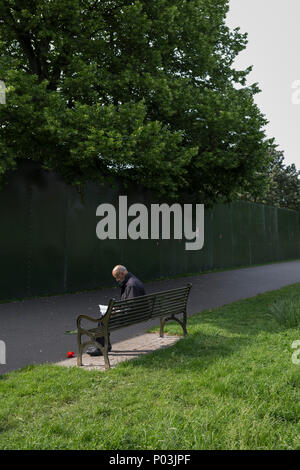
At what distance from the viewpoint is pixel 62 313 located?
1005 centimetres

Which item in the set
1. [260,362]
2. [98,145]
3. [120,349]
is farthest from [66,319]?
[260,362]

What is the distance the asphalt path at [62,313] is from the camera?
6668mm

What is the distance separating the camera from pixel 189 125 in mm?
13891

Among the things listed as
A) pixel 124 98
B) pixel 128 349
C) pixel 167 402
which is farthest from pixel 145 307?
pixel 124 98

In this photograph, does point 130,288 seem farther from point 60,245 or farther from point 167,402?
point 60,245

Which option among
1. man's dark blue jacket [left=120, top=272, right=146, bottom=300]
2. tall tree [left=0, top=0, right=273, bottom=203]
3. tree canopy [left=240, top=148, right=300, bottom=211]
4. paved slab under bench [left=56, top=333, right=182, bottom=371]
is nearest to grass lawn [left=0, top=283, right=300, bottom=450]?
paved slab under bench [left=56, top=333, right=182, bottom=371]

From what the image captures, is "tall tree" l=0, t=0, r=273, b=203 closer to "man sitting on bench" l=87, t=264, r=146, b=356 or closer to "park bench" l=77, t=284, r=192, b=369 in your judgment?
"man sitting on bench" l=87, t=264, r=146, b=356

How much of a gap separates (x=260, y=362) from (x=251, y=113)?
10.3 meters

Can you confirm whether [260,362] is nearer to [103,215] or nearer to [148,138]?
[148,138]

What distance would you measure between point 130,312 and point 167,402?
208 centimetres

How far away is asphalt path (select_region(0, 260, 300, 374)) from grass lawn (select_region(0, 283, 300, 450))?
107cm

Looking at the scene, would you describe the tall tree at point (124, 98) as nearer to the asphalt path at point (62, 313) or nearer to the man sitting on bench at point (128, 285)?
the asphalt path at point (62, 313)

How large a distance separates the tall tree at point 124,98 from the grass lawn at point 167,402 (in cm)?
593

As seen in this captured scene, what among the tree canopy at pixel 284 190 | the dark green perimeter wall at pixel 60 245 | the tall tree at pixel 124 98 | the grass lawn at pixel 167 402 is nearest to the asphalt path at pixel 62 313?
the dark green perimeter wall at pixel 60 245
